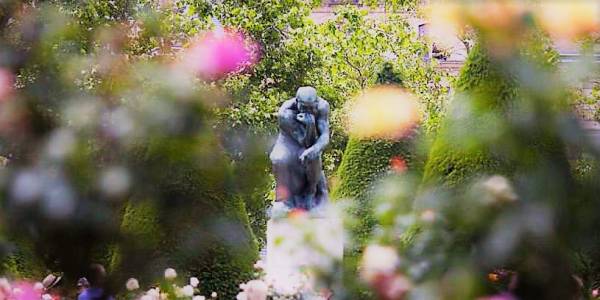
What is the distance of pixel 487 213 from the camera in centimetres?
77

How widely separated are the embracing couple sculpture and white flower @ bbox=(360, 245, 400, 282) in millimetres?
3264

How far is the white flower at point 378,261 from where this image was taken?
0.90m

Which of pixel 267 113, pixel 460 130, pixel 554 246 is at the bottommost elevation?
pixel 554 246

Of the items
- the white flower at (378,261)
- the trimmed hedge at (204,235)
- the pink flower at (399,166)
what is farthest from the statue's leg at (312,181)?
the white flower at (378,261)

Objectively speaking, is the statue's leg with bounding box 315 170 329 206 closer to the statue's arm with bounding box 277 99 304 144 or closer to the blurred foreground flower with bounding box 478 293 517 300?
the statue's arm with bounding box 277 99 304 144

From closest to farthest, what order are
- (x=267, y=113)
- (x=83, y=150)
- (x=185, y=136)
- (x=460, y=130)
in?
1. (x=460, y=130)
2. (x=83, y=150)
3. (x=185, y=136)
4. (x=267, y=113)

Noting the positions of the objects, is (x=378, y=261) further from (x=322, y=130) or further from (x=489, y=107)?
(x=322, y=130)

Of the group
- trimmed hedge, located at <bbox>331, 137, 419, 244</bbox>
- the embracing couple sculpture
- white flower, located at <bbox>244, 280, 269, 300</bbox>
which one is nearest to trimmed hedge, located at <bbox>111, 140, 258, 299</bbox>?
the embracing couple sculpture

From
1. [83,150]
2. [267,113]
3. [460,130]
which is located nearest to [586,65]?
[460,130]

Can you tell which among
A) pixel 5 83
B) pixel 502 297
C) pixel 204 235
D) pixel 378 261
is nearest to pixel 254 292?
pixel 204 235

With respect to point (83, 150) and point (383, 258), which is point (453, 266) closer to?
point (383, 258)

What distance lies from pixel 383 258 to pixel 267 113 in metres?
7.61

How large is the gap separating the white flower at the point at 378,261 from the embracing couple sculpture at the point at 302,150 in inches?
129

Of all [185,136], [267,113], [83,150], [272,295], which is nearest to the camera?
[83,150]
